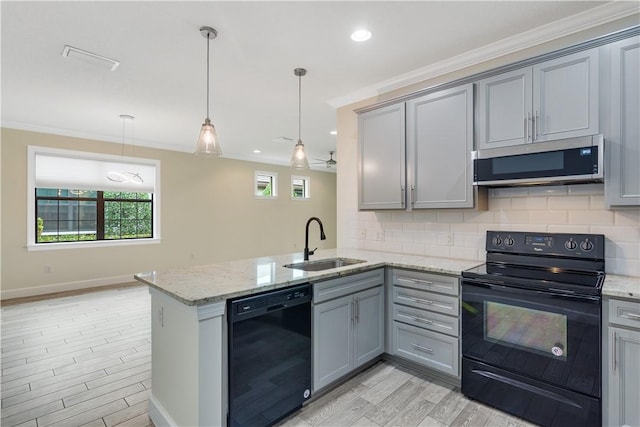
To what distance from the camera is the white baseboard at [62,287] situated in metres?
4.79

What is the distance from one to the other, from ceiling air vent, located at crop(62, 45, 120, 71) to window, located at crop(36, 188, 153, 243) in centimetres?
344

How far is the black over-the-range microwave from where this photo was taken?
199 cm

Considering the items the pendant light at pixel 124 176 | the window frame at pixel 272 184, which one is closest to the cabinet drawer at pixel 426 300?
the pendant light at pixel 124 176

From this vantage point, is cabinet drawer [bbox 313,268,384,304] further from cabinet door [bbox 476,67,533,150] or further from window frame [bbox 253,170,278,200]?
window frame [bbox 253,170,278,200]

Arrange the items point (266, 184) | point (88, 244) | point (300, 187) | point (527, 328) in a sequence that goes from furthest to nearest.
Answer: point (300, 187) < point (266, 184) < point (88, 244) < point (527, 328)

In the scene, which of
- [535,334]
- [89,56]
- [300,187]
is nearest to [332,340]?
[535,334]

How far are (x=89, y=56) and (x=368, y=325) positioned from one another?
331cm

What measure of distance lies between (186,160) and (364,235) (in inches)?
179

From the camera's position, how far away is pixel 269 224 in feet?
26.3

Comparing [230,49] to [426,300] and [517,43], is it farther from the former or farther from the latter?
[426,300]

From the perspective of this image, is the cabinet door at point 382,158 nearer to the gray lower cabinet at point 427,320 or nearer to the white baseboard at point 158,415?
the gray lower cabinet at point 427,320

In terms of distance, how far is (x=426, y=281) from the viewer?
2.51 metres

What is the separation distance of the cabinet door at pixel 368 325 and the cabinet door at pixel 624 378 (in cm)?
145

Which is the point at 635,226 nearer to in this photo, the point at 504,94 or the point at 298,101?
the point at 504,94
